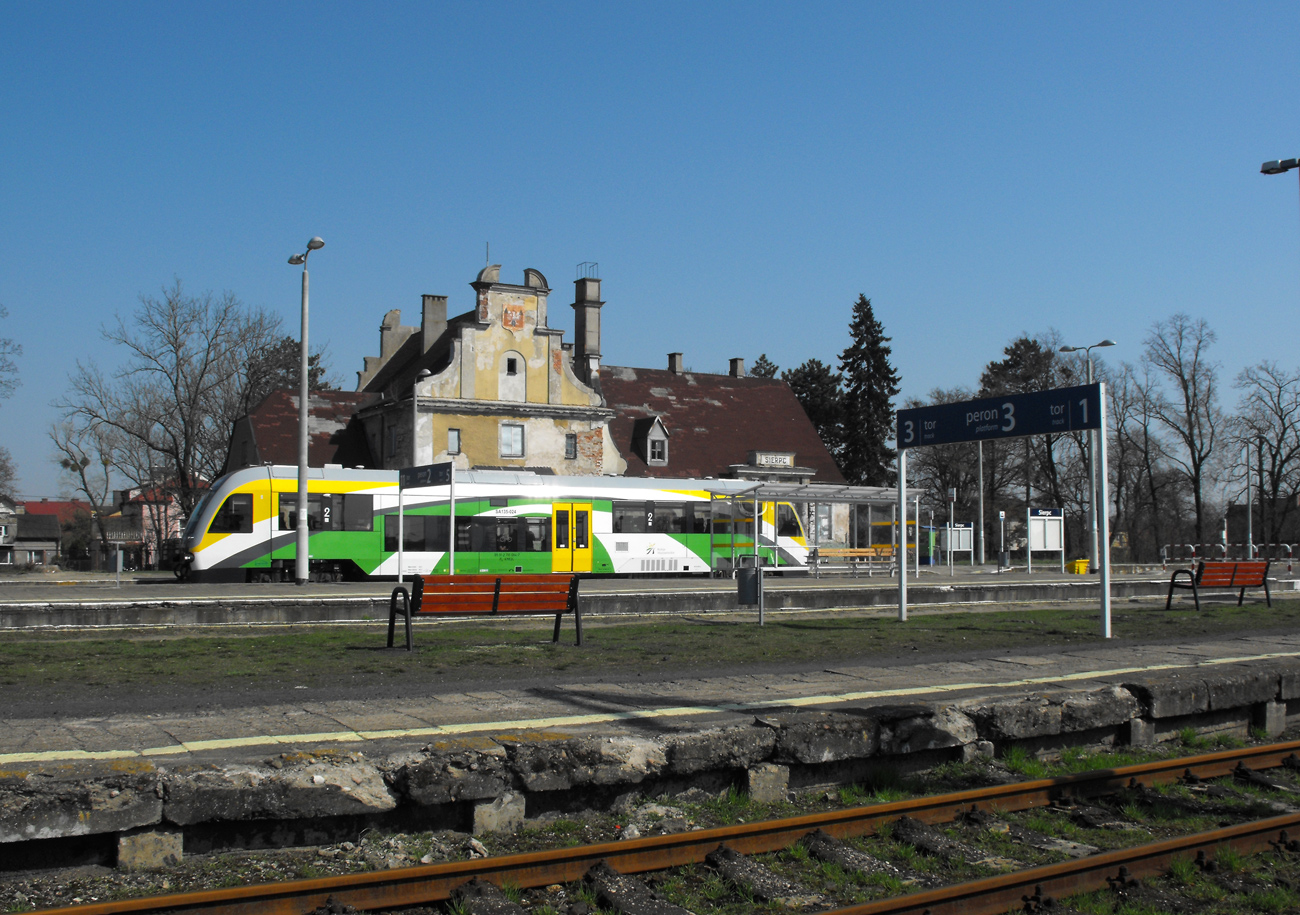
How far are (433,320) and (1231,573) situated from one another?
49.4 meters

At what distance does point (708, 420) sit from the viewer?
6819cm

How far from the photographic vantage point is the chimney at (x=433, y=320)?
64750mm

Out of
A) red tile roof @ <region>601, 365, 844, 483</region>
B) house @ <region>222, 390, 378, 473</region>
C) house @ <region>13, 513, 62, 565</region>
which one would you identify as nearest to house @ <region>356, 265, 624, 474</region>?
house @ <region>222, 390, 378, 473</region>

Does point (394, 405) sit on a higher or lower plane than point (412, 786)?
higher

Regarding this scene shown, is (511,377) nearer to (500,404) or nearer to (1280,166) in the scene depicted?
(500,404)

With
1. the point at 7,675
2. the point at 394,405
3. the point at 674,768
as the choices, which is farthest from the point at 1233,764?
the point at 394,405

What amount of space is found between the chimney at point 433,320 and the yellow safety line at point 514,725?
56.1 meters

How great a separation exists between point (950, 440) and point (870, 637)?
13.4ft

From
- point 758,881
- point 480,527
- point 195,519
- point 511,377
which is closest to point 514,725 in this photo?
point 758,881

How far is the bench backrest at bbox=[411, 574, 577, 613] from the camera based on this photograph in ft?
45.0

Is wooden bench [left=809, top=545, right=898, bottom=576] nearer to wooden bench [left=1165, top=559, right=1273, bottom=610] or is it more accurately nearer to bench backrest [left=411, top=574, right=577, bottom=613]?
wooden bench [left=1165, top=559, right=1273, bottom=610]

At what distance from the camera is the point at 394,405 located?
183 ft

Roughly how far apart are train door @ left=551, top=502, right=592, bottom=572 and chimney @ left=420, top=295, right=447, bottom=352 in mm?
31858

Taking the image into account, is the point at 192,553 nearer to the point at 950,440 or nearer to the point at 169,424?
the point at 950,440
